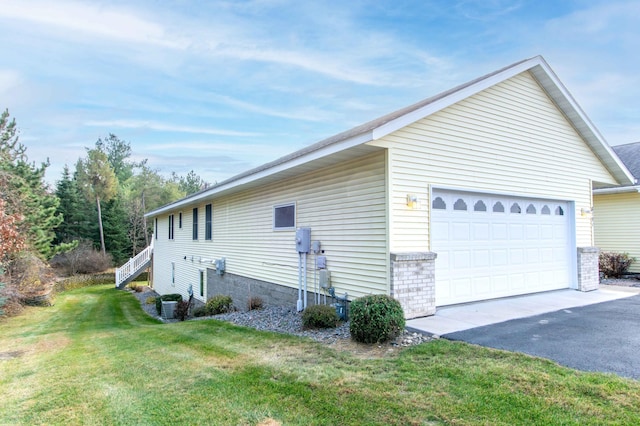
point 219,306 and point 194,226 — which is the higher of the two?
point 194,226

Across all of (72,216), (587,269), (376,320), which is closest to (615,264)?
(587,269)

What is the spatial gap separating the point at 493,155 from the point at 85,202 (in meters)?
36.7

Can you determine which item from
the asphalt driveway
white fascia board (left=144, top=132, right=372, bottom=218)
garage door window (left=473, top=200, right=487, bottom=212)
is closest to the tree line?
white fascia board (left=144, top=132, right=372, bottom=218)

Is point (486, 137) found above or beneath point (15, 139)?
beneath

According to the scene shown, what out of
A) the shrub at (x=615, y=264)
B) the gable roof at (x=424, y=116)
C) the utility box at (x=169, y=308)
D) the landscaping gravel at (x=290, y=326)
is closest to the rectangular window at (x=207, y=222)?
the utility box at (x=169, y=308)

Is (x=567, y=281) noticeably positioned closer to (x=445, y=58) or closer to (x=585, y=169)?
(x=585, y=169)

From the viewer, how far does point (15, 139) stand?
2056 centimetres

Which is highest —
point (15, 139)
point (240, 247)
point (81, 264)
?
Result: point (15, 139)

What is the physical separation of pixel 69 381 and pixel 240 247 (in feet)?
24.8

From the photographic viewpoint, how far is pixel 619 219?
13.4 m

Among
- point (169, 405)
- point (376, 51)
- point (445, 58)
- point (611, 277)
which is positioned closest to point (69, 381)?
point (169, 405)

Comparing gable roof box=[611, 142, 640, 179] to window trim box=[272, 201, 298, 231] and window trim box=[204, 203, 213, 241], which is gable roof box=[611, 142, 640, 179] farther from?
window trim box=[204, 203, 213, 241]

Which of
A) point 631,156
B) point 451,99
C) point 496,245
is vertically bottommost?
point 496,245

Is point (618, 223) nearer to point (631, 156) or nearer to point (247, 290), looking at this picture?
point (631, 156)
